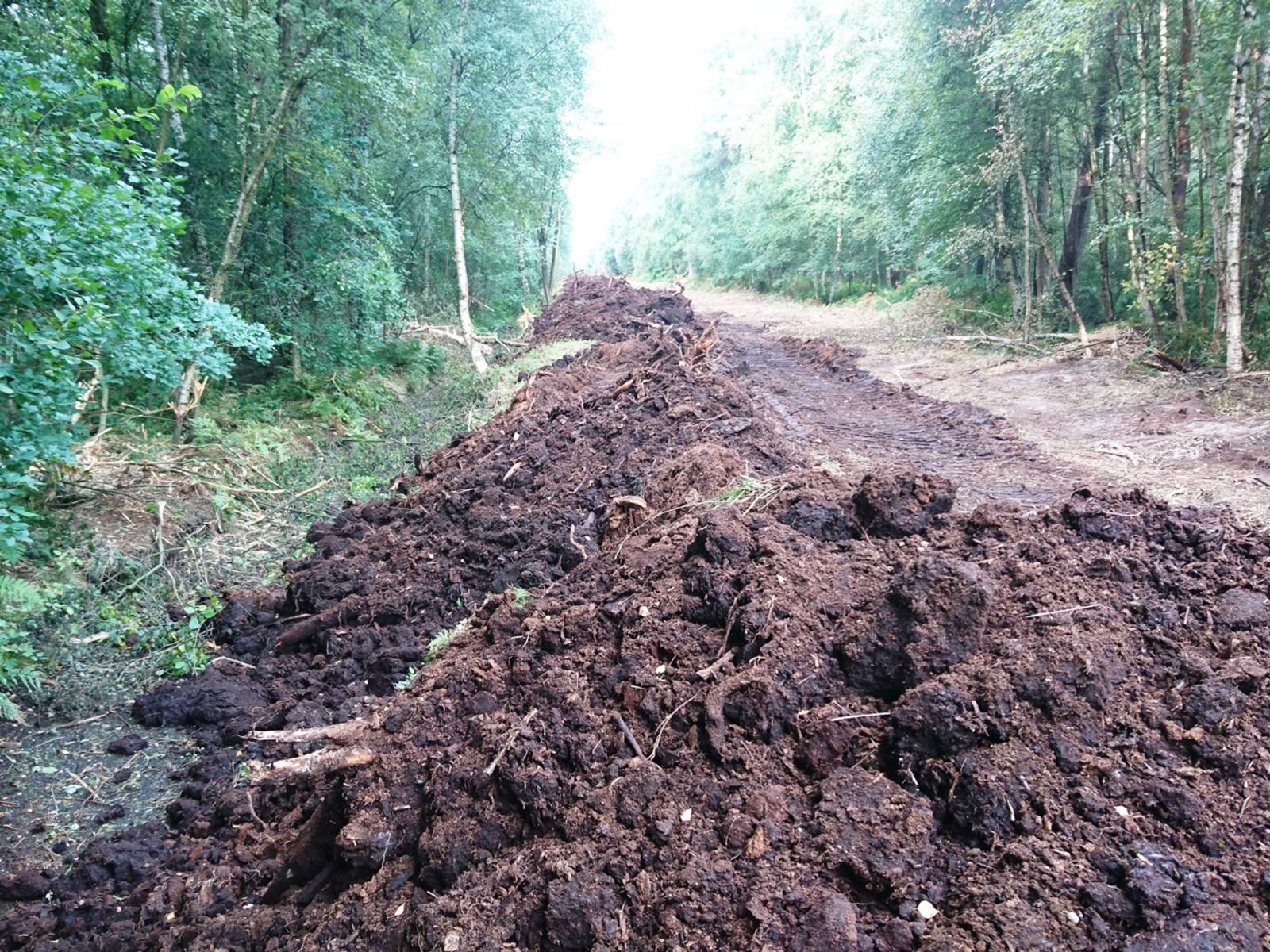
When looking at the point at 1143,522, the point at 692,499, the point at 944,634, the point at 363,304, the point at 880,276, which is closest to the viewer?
the point at 944,634

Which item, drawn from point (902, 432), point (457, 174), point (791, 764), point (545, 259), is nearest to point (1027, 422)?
point (902, 432)

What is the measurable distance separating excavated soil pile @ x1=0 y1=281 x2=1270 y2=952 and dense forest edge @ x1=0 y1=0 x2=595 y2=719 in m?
2.39

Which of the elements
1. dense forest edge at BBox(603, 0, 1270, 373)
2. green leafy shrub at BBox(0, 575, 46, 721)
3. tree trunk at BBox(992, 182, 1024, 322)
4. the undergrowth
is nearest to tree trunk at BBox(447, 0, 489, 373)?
the undergrowth

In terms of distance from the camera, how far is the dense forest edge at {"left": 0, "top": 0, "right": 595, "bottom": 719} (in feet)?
14.3

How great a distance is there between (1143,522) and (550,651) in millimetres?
2796

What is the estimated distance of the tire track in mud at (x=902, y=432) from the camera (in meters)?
5.87

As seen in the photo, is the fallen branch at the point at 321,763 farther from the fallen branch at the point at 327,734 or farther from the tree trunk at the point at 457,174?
the tree trunk at the point at 457,174

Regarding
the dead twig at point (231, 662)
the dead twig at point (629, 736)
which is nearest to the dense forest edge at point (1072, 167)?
the dead twig at point (629, 736)

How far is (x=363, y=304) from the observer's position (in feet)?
37.1

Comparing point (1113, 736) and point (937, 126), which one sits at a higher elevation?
point (937, 126)

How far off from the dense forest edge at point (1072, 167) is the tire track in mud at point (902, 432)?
11.4ft

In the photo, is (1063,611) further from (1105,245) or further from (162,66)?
(1105,245)

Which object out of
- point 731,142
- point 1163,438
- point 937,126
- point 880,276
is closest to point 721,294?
point 731,142

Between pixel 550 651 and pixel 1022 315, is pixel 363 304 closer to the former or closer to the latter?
pixel 550 651
